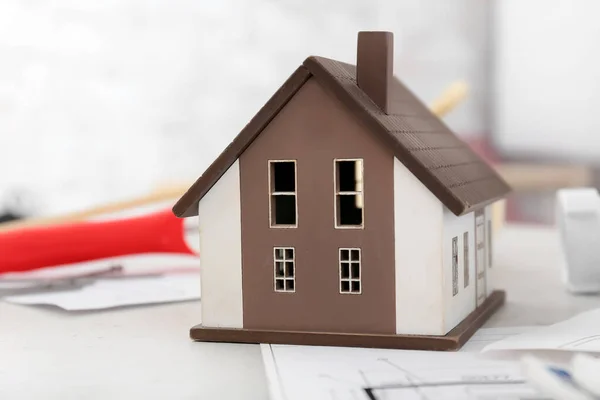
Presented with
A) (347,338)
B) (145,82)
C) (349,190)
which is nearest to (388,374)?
(347,338)

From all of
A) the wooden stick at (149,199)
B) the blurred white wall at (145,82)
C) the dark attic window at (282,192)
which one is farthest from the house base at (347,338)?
the blurred white wall at (145,82)

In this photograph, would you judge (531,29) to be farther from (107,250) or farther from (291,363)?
(291,363)

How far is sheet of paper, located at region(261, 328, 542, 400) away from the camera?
0.92m

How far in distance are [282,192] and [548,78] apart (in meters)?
2.23

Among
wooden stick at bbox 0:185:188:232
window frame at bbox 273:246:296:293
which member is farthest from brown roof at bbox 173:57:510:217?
wooden stick at bbox 0:185:188:232

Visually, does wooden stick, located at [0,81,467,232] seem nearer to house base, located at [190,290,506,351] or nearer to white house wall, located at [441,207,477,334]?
white house wall, located at [441,207,477,334]

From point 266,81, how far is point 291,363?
2071 millimetres

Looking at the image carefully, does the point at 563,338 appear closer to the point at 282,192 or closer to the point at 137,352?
the point at 282,192

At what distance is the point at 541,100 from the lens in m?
3.16

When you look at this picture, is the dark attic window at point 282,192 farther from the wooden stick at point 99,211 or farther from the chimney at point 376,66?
the wooden stick at point 99,211

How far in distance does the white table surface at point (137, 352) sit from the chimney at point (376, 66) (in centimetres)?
40

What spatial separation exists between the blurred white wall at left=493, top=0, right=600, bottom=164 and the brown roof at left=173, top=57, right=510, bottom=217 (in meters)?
1.92

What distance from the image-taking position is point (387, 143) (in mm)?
1128

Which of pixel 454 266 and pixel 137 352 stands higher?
pixel 454 266
